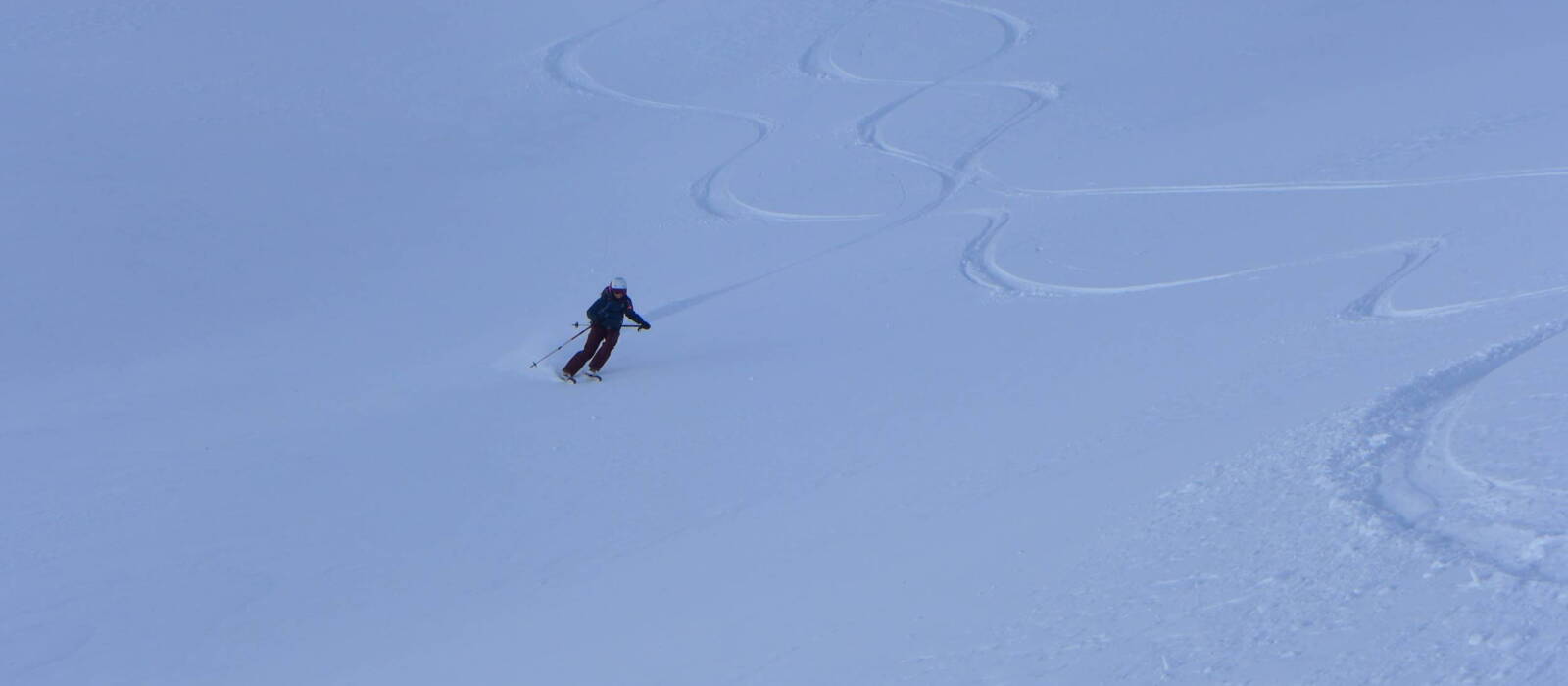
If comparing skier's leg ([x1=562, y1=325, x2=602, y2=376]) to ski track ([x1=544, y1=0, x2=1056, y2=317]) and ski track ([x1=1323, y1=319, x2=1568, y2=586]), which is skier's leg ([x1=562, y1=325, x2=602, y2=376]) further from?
ski track ([x1=1323, y1=319, x2=1568, y2=586])

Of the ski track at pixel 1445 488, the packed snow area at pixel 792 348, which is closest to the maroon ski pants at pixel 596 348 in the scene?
the packed snow area at pixel 792 348

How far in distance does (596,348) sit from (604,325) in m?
0.22

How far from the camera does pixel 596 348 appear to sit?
10352 millimetres

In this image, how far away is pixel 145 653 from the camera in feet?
21.4

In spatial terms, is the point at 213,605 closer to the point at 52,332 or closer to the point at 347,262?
the point at 52,332

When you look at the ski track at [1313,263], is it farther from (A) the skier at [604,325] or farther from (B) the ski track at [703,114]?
(A) the skier at [604,325]

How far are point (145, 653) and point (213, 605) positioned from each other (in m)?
0.48

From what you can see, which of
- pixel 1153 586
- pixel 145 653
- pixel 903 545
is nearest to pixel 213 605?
pixel 145 653

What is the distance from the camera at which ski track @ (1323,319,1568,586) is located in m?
4.70

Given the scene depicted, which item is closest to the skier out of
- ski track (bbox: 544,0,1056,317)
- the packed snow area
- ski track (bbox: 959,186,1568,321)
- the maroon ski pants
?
the maroon ski pants

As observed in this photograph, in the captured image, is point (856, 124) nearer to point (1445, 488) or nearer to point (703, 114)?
point (703, 114)

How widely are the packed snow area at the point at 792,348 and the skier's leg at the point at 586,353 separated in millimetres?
161

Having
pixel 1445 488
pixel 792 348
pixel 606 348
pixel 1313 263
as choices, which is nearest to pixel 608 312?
pixel 606 348

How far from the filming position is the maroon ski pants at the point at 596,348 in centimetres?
1025
